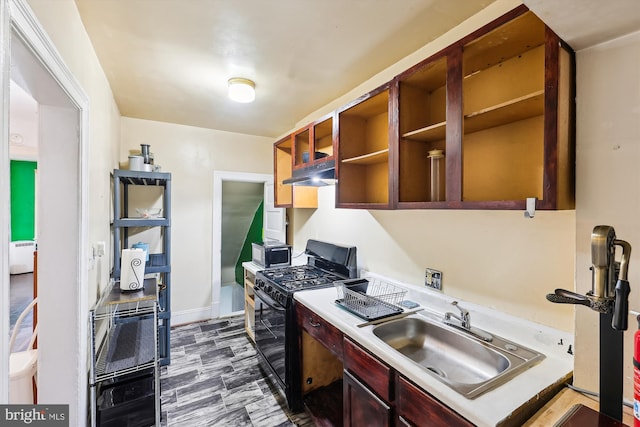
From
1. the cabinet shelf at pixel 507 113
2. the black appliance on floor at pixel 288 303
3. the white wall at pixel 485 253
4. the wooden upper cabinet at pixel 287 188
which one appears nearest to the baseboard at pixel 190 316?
the black appliance on floor at pixel 288 303

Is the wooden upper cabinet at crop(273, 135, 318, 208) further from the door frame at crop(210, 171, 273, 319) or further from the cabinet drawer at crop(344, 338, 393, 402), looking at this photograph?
the cabinet drawer at crop(344, 338, 393, 402)

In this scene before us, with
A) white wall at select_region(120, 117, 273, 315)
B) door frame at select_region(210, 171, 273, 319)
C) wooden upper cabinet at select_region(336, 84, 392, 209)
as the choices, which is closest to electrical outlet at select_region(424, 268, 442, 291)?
wooden upper cabinet at select_region(336, 84, 392, 209)

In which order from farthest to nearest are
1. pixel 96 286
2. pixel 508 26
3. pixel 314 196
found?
pixel 314 196 < pixel 96 286 < pixel 508 26

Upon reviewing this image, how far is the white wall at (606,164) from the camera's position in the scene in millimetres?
907

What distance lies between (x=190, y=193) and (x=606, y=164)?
3668 mm

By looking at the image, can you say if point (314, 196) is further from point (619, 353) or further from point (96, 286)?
point (619, 353)

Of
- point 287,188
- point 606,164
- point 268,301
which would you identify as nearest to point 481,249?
point 606,164

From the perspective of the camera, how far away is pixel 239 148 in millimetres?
3783

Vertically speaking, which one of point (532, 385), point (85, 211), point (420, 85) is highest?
point (420, 85)

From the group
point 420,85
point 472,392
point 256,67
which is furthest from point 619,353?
point 256,67

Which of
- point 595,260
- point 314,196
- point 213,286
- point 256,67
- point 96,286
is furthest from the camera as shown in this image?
point 213,286

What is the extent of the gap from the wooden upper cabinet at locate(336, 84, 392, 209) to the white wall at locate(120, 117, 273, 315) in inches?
85.7

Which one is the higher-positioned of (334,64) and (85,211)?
(334,64)

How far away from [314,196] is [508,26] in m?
2.11
